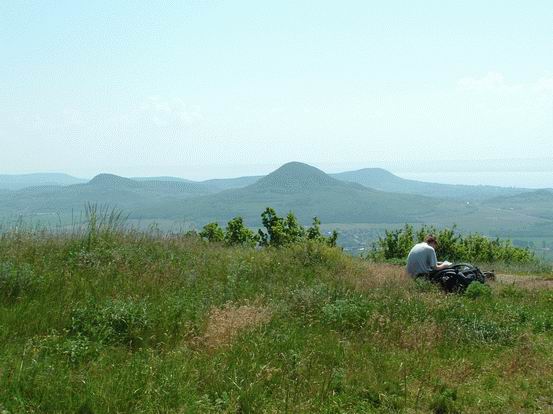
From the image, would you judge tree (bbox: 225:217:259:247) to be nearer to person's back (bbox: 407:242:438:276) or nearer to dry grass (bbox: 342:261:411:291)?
dry grass (bbox: 342:261:411:291)

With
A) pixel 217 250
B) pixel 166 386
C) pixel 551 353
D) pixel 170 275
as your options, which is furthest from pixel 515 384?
pixel 217 250

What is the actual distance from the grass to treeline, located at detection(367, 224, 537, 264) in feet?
51.7

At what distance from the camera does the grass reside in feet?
15.3

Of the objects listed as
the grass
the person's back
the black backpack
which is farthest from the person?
the grass

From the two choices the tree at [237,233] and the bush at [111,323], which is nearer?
the bush at [111,323]

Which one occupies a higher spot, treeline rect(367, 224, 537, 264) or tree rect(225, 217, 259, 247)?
tree rect(225, 217, 259, 247)

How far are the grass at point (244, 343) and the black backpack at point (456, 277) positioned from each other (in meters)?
0.63

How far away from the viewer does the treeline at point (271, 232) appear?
21.8 meters

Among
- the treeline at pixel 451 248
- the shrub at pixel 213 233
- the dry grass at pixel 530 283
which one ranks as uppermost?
the shrub at pixel 213 233

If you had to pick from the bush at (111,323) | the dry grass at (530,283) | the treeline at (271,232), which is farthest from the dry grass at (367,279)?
the treeline at (271,232)

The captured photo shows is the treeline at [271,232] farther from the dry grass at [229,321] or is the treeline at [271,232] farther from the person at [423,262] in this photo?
the dry grass at [229,321]

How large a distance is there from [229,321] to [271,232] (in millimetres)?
15391

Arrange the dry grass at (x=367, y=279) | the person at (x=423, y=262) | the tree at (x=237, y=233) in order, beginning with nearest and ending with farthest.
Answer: the dry grass at (x=367, y=279)
the person at (x=423, y=262)
the tree at (x=237, y=233)

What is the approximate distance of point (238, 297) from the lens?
845 centimetres
